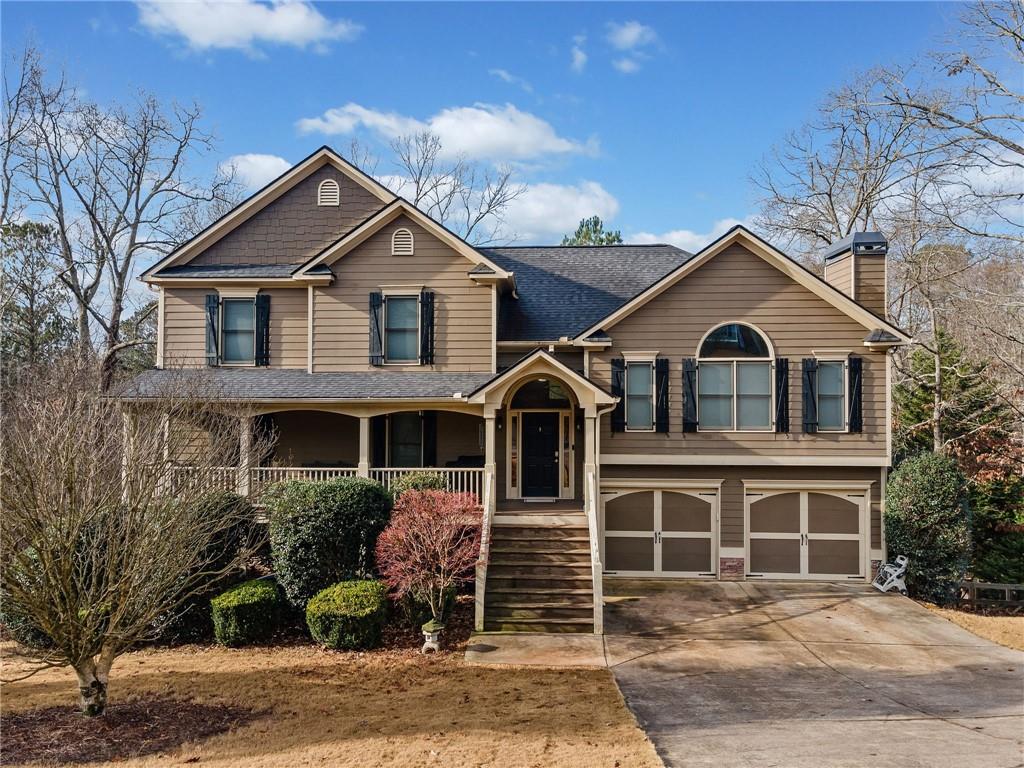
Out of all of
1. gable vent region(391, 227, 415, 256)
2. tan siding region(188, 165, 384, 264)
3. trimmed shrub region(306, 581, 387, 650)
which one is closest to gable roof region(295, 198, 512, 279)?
gable vent region(391, 227, 415, 256)

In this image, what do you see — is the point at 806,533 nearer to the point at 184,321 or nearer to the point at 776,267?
the point at 776,267

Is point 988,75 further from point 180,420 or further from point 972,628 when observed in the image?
point 180,420

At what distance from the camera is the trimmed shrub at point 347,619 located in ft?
34.5

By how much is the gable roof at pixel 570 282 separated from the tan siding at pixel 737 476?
3446mm

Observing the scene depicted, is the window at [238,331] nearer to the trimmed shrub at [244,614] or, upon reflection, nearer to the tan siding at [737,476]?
the trimmed shrub at [244,614]

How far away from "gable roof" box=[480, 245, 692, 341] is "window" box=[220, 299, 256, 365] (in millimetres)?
5784

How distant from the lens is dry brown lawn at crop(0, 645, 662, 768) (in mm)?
6762

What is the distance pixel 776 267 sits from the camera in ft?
48.4

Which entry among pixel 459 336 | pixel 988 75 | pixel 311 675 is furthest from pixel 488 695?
pixel 988 75

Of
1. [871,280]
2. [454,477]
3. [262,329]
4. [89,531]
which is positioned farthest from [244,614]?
[871,280]

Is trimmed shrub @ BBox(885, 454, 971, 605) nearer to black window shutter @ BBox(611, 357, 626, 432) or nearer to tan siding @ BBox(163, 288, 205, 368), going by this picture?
black window shutter @ BBox(611, 357, 626, 432)

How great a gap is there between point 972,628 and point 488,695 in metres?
9.07

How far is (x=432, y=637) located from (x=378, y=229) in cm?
923

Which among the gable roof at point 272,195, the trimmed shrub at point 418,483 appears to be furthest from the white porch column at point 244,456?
the gable roof at point 272,195
